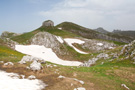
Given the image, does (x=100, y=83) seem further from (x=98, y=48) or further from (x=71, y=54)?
(x=98, y=48)

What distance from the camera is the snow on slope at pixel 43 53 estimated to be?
51.9m

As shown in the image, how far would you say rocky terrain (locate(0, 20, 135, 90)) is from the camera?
16.8 meters

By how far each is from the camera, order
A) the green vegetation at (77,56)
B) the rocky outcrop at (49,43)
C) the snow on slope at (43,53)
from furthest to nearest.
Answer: the rocky outcrop at (49,43)
the green vegetation at (77,56)
the snow on slope at (43,53)

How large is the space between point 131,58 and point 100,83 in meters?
18.9

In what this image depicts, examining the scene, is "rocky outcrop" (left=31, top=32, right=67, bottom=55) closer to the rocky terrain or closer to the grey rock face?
the rocky terrain

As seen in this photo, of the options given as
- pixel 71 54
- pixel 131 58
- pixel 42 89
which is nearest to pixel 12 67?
pixel 42 89

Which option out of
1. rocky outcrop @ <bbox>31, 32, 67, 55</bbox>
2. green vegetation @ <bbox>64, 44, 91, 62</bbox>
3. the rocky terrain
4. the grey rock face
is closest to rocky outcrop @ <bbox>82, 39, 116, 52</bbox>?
the rocky terrain

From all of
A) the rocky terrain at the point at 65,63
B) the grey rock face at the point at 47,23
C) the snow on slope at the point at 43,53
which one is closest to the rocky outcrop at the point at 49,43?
the rocky terrain at the point at 65,63

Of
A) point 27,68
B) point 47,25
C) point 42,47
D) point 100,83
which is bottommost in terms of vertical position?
point 100,83

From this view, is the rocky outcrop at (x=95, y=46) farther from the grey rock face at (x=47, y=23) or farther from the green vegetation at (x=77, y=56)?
the grey rock face at (x=47, y=23)

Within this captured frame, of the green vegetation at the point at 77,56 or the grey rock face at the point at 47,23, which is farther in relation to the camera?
the grey rock face at the point at 47,23

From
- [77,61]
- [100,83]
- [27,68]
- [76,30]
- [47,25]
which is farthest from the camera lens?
[76,30]

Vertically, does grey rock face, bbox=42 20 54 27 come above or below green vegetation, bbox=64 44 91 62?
above

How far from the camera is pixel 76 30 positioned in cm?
16275
